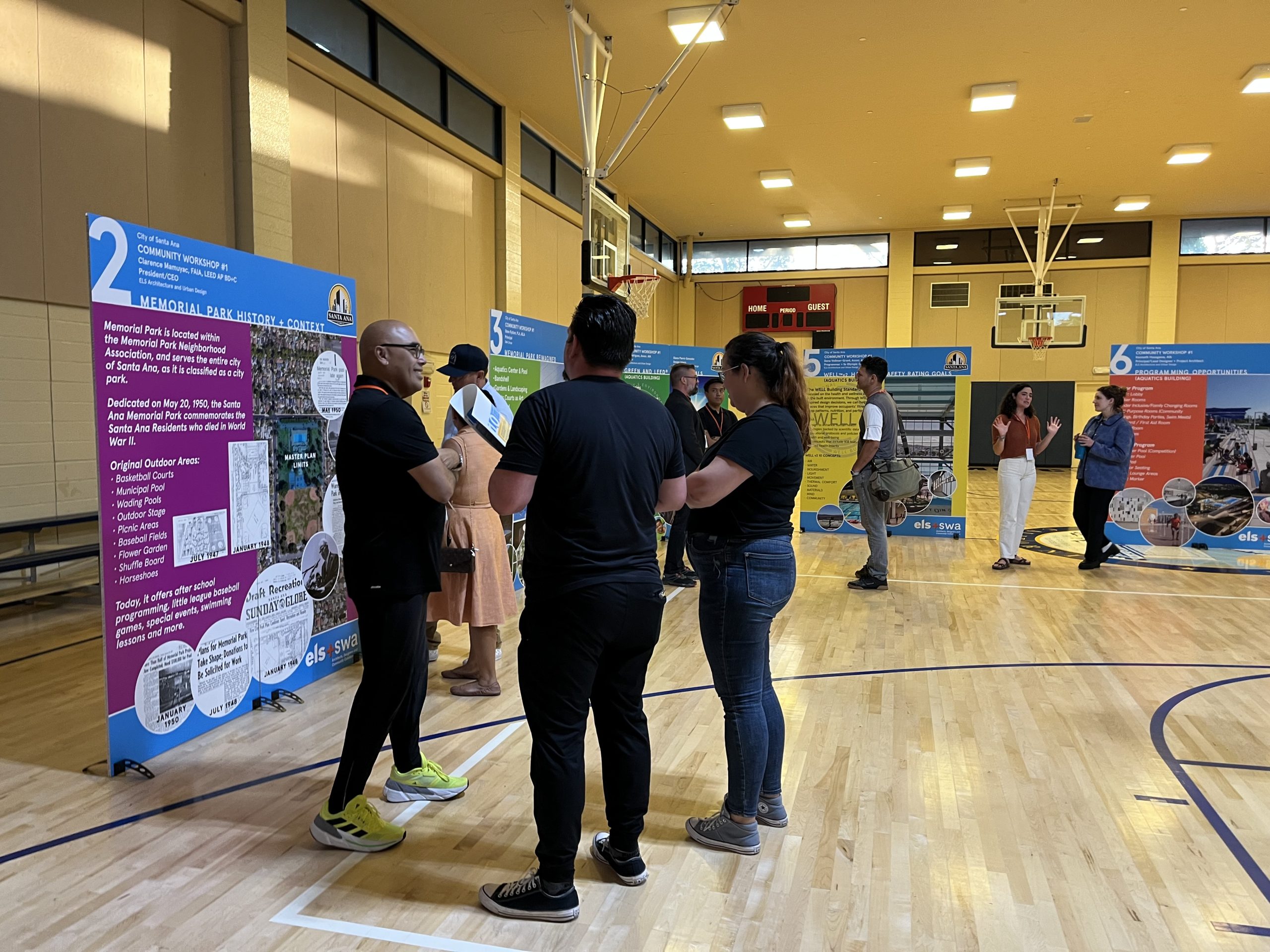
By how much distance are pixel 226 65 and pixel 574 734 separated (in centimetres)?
609

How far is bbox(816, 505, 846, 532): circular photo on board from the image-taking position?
9.47 meters

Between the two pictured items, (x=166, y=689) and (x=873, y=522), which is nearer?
(x=166, y=689)

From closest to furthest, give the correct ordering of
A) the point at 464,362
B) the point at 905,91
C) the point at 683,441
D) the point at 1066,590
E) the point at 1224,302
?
1. the point at 464,362
2. the point at 683,441
3. the point at 1066,590
4. the point at 905,91
5. the point at 1224,302

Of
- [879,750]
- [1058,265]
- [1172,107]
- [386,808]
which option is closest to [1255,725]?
[879,750]

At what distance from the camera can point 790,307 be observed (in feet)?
58.7

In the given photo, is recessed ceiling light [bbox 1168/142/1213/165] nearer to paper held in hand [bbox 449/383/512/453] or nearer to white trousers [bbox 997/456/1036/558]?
white trousers [bbox 997/456/1036/558]

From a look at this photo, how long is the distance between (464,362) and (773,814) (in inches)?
86.2

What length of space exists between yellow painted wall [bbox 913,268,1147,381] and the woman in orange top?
30.5ft

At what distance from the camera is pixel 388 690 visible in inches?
98.7

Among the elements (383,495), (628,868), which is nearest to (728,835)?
(628,868)

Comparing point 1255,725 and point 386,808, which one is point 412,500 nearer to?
point 386,808

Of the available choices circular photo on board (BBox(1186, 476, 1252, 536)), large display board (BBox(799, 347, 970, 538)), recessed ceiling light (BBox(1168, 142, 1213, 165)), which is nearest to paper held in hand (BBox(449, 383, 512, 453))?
large display board (BBox(799, 347, 970, 538))

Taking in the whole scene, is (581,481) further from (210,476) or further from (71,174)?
(71,174)

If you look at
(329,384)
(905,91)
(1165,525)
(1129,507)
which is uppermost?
(905,91)
